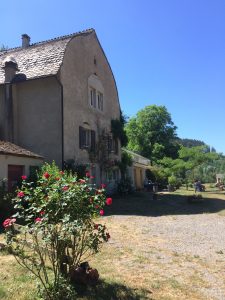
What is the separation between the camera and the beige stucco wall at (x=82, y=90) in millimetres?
22156

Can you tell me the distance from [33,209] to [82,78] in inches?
783

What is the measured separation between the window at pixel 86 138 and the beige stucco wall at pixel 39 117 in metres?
2.67

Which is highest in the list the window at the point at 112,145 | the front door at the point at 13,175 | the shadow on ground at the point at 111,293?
the window at the point at 112,145

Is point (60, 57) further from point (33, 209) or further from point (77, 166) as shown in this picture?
point (33, 209)

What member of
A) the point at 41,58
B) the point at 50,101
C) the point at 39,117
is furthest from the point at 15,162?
the point at 41,58

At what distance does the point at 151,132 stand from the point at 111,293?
177 feet

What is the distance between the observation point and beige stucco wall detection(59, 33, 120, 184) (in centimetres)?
2216

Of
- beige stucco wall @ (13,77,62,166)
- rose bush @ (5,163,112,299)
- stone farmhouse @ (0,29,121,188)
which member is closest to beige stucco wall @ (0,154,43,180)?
stone farmhouse @ (0,29,121,188)

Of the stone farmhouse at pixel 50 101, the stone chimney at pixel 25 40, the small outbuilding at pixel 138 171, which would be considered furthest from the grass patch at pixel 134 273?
the small outbuilding at pixel 138 171

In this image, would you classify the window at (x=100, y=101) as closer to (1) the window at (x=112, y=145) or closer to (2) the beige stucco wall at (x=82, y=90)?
(2) the beige stucco wall at (x=82, y=90)

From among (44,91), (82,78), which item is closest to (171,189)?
(82,78)

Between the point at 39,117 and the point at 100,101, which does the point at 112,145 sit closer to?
the point at 100,101

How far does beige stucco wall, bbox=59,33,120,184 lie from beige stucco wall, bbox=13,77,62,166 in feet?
1.82

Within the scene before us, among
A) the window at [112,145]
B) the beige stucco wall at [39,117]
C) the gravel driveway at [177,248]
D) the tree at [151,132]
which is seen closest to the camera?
the gravel driveway at [177,248]
